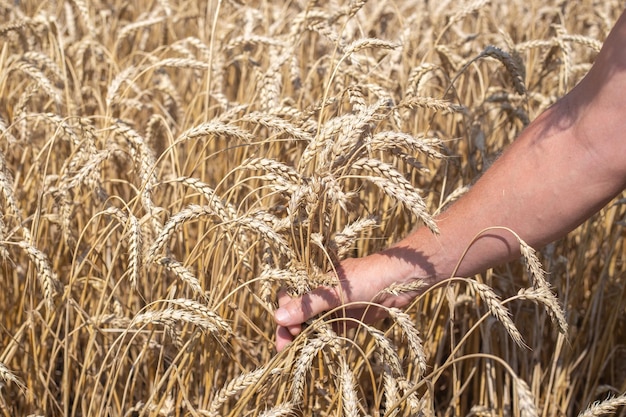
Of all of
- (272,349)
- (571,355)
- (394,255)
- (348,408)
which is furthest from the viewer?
(571,355)

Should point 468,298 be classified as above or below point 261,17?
below

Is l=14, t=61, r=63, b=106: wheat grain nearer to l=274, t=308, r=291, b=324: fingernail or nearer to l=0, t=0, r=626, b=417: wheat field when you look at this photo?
l=0, t=0, r=626, b=417: wheat field

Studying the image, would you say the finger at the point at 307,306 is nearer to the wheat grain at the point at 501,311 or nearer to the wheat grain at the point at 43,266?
the wheat grain at the point at 501,311

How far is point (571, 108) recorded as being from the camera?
4.77ft

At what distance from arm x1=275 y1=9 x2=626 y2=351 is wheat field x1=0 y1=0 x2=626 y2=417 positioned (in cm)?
7

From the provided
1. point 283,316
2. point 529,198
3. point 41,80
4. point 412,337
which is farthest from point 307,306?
point 41,80

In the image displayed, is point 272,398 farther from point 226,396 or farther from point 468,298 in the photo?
point 468,298

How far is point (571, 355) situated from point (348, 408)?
3.01ft

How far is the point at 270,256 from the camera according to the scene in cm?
166

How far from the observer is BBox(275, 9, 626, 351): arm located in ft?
4.50

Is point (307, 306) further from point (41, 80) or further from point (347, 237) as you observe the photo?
point (41, 80)

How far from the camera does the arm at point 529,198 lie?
137 centimetres

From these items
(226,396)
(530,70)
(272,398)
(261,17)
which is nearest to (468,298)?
A: (272,398)

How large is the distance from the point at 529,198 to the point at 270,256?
1.76 feet
